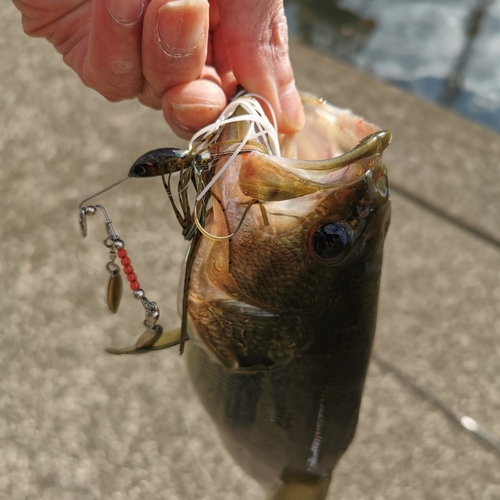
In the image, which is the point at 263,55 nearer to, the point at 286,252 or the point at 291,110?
the point at 291,110

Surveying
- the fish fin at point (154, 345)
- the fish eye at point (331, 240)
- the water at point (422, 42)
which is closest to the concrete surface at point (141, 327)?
the fish fin at point (154, 345)

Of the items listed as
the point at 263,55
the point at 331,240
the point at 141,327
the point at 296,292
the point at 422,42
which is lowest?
the point at 422,42

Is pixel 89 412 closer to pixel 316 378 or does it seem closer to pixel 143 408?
pixel 143 408

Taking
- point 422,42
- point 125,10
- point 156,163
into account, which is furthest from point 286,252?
point 422,42

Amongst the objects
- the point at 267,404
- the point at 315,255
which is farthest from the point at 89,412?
the point at 315,255

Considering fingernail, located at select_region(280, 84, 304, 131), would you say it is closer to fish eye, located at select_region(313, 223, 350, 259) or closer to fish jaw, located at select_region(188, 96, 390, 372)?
fish jaw, located at select_region(188, 96, 390, 372)

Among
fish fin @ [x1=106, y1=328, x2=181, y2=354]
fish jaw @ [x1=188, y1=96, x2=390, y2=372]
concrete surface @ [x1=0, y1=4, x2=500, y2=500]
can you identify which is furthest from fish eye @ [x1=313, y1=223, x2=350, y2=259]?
concrete surface @ [x1=0, y1=4, x2=500, y2=500]
